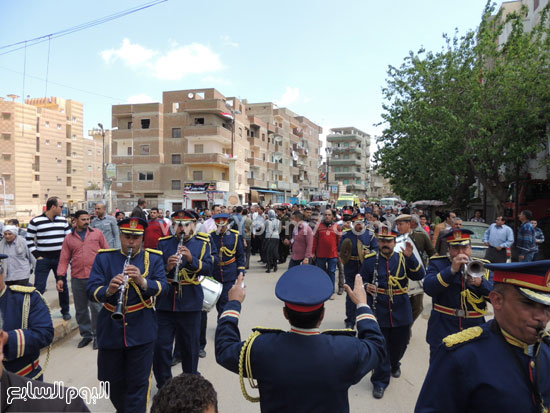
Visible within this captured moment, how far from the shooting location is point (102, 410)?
4211mm

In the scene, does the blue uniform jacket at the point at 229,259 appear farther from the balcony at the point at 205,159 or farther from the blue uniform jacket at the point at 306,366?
the balcony at the point at 205,159

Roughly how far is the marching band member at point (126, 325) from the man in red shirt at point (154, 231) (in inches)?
235

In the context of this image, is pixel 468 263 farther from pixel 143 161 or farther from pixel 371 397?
pixel 143 161

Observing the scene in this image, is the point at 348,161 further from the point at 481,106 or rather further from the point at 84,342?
the point at 84,342

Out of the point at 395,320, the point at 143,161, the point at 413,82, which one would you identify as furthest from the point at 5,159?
the point at 395,320

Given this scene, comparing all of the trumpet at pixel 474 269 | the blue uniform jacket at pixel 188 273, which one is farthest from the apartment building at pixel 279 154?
the trumpet at pixel 474 269

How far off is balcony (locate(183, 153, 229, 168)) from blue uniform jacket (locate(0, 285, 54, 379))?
136ft

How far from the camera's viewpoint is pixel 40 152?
188ft

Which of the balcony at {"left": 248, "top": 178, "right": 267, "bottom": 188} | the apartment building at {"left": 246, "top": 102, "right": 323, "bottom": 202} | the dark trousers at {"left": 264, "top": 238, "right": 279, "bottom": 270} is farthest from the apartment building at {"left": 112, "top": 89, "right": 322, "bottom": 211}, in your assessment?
the dark trousers at {"left": 264, "top": 238, "right": 279, "bottom": 270}

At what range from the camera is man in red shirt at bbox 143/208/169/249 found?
32.6 ft

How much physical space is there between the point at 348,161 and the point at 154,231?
85.3 meters

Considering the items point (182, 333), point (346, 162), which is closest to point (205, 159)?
point (182, 333)

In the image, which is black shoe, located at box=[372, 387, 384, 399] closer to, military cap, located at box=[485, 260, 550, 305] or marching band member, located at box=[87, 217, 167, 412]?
marching band member, located at box=[87, 217, 167, 412]

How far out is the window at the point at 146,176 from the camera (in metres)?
46.5
